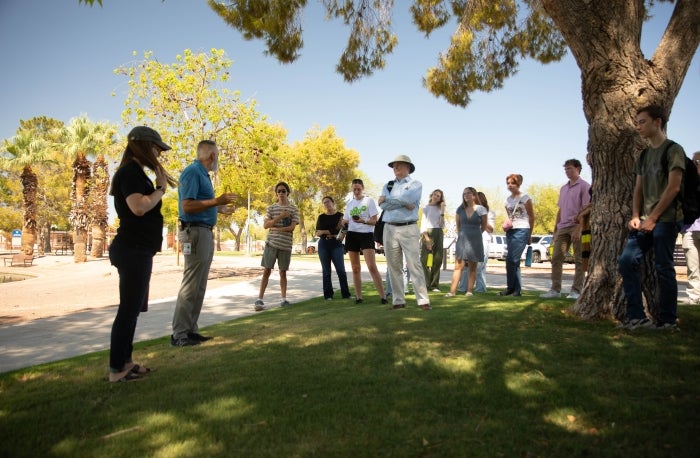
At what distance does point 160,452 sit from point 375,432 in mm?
1101

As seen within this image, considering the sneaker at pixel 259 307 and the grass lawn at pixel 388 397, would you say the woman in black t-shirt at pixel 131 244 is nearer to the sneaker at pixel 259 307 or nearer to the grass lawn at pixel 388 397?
the grass lawn at pixel 388 397

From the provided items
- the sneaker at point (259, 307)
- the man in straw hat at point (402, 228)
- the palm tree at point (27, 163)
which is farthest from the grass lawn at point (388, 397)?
the palm tree at point (27, 163)

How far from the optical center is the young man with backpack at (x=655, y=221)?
4125 millimetres

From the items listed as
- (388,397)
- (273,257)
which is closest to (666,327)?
(388,397)

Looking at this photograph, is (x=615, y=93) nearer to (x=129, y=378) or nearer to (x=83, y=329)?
(x=129, y=378)

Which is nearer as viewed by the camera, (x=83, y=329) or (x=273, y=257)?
(x=83, y=329)

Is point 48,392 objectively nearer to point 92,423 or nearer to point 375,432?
point 92,423

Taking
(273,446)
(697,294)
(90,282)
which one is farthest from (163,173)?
(90,282)

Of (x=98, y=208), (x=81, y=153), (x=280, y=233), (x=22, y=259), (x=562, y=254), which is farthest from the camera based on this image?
(x=98, y=208)

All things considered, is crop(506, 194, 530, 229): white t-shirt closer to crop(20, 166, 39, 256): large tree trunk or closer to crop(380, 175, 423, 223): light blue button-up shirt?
crop(380, 175, 423, 223): light blue button-up shirt

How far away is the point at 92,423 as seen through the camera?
277 centimetres

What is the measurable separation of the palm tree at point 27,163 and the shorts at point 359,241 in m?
30.5

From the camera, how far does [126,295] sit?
3.58 meters

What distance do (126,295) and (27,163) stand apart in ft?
111
